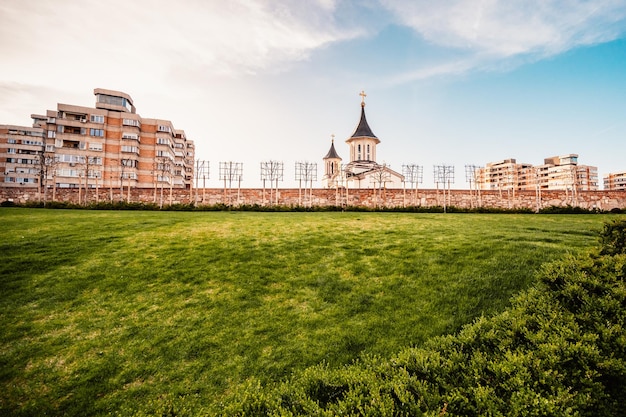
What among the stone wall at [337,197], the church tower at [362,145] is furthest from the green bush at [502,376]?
the church tower at [362,145]

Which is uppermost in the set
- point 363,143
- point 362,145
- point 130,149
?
point 363,143

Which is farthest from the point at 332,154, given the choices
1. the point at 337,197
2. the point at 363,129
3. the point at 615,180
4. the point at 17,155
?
the point at 615,180

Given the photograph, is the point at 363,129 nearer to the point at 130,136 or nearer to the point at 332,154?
the point at 332,154

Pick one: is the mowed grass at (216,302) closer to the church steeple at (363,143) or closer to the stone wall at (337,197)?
the stone wall at (337,197)

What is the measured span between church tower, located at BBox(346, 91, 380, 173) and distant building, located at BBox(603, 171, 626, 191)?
5119 inches

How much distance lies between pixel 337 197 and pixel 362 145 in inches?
1491

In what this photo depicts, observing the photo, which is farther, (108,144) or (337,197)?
(108,144)

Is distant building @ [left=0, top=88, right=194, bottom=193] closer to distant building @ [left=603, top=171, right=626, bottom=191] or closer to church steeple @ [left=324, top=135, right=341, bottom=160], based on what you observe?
church steeple @ [left=324, top=135, right=341, bottom=160]

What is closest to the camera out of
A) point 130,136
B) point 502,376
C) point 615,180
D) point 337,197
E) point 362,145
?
point 502,376

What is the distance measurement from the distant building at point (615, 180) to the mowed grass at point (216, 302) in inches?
6598

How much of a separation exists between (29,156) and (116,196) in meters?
76.5

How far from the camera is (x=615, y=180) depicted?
Result: 135 metres

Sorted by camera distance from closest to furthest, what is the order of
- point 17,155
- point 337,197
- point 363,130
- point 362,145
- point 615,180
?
point 337,197 → point 362,145 → point 363,130 → point 17,155 → point 615,180

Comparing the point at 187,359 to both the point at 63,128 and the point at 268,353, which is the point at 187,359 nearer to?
the point at 268,353
